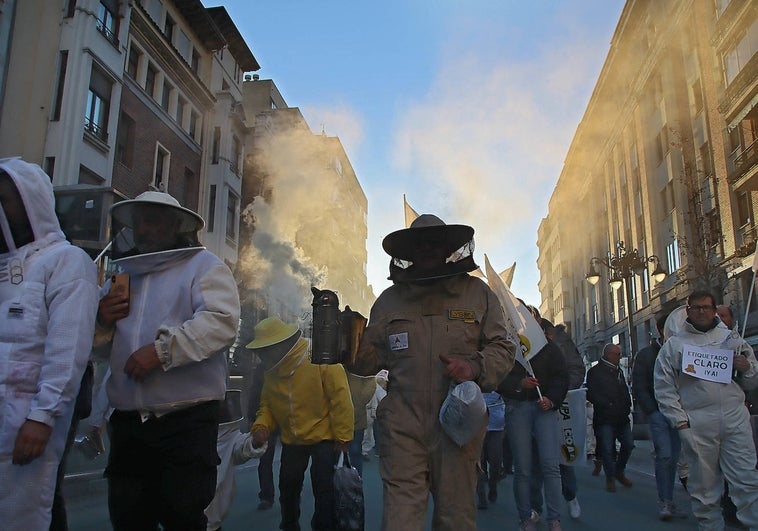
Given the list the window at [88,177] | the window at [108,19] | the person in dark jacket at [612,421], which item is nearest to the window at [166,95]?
the window at [108,19]

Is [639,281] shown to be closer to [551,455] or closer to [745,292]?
[745,292]

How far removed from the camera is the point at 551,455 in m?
5.20

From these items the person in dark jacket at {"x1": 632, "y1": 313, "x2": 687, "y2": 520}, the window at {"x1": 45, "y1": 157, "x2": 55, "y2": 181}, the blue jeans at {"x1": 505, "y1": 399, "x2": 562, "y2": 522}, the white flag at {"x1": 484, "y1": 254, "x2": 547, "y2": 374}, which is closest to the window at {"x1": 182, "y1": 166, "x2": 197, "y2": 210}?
the window at {"x1": 45, "y1": 157, "x2": 55, "y2": 181}

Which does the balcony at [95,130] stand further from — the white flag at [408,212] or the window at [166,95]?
the white flag at [408,212]

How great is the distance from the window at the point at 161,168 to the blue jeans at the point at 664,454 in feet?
59.1

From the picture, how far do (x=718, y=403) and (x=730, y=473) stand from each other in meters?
0.47

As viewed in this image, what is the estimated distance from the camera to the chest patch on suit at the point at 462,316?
3.18 meters

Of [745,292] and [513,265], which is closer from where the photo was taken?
[513,265]

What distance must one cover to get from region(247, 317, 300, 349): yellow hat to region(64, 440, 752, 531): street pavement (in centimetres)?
189

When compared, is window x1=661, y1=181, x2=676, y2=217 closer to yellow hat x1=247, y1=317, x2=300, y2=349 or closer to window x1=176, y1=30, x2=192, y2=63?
window x1=176, y1=30, x2=192, y2=63

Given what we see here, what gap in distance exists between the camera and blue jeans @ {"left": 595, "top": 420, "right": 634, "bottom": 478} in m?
7.72

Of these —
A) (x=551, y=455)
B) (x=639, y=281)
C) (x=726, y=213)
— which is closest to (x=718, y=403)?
(x=551, y=455)

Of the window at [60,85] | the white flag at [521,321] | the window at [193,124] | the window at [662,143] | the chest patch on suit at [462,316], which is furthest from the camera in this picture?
the window at [662,143]

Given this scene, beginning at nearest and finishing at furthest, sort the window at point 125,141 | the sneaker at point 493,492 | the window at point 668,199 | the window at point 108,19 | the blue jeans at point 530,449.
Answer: the blue jeans at point 530,449, the sneaker at point 493,492, the window at point 108,19, the window at point 125,141, the window at point 668,199
